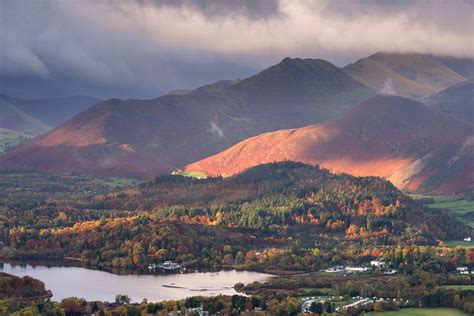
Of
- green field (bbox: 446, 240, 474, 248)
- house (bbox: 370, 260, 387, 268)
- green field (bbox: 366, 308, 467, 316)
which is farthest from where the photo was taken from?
green field (bbox: 446, 240, 474, 248)

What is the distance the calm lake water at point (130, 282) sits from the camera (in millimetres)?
100188

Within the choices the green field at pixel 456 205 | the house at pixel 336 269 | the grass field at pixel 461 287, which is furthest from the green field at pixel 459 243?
the grass field at pixel 461 287

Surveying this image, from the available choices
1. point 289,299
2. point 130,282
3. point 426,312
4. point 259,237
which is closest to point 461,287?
point 426,312

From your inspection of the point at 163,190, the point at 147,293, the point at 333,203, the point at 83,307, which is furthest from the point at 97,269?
the point at 163,190

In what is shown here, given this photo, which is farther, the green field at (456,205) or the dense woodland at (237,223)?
the green field at (456,205)

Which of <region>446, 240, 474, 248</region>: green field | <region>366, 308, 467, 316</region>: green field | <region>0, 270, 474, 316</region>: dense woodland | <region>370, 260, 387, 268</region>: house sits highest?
<region>446, 240, 474, 248</region>: green field

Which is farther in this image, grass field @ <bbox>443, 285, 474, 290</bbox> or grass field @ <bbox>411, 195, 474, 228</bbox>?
grass field @ <bbox>411, 195, 474, 228</bbox>

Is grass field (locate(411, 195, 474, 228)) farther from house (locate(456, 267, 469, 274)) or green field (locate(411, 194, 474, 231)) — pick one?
house (locate(456, 267, 469, 274))

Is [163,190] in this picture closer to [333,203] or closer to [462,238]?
[333,203]

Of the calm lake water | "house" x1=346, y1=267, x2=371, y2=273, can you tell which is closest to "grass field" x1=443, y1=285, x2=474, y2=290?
"house" x1=346, y1=267, x2=371, y2=273

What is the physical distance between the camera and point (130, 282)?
358 ft

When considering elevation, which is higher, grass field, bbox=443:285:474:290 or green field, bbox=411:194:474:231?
green field, bbox=411:194:474:231

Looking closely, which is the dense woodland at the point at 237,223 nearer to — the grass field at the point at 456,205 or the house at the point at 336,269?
the house at the point at 336,269

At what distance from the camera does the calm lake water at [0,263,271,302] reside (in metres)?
100
